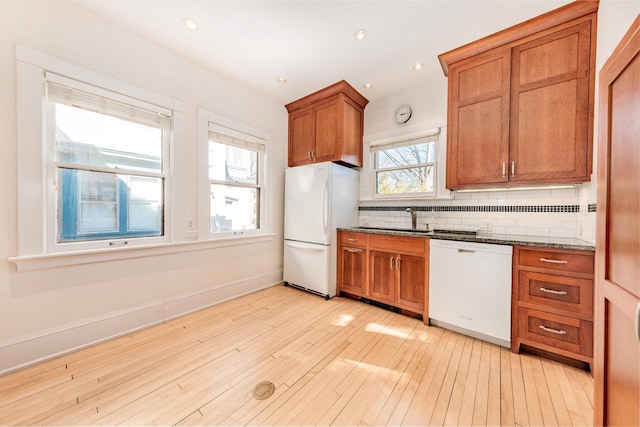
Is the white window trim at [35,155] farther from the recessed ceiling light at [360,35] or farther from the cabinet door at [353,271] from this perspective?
the cabinet door at [353,271]

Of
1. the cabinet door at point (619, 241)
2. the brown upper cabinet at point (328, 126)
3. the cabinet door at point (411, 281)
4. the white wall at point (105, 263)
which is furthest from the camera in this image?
the brown upper cabinet at point (328, 126)

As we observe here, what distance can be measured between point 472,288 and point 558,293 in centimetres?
54

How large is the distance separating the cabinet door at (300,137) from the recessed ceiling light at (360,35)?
51.6 inches

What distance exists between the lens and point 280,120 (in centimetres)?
356

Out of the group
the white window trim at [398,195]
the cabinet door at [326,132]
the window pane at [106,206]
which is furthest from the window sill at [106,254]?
the white window trim at [398,195]

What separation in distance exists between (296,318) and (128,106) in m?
2.60

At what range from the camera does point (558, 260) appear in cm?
174

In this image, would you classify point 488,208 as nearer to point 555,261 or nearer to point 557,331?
point 555,261

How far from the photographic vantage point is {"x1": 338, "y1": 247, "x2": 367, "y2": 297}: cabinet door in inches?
114

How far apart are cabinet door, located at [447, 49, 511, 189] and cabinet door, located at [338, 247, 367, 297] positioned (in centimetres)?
132

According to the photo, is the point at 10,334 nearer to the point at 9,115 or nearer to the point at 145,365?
the point at 145,365

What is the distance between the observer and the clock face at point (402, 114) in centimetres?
307

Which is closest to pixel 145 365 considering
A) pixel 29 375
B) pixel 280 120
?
pixel 29 375

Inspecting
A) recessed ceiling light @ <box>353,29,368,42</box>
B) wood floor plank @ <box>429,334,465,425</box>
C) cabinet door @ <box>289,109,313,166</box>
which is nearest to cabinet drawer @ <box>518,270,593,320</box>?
wood floor plank @ <box>429,334,465,425</box>
